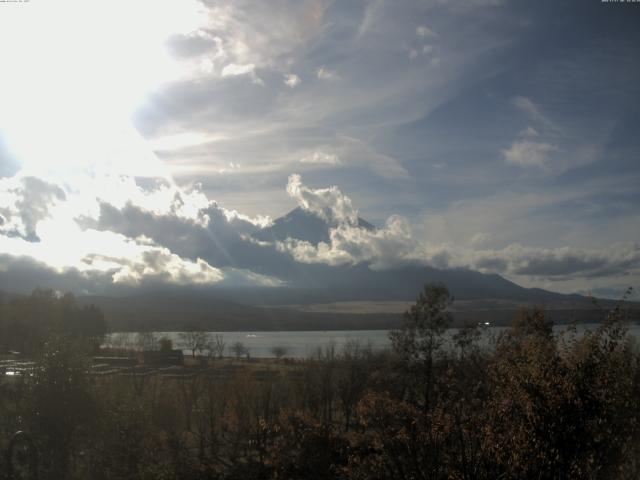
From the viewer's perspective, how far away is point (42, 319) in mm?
88625

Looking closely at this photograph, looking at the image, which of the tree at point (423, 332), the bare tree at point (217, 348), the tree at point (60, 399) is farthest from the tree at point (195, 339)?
the tree at point (60, 399)

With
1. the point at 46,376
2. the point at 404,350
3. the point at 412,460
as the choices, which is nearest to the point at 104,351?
the point at 404,350

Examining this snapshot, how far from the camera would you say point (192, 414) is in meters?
40.8

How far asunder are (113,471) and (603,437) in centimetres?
1734

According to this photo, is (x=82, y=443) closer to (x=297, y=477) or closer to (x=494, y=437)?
(x=297, y=477)

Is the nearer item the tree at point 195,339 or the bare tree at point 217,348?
the bare tree at point 217,348

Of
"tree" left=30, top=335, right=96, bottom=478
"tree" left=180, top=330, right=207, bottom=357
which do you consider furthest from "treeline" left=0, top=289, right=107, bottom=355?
"tree" left=30, top=335, right=96, bottom=478

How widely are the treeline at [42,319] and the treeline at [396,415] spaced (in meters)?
42.0

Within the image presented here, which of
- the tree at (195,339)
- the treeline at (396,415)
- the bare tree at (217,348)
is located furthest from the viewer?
the tree at (195,339)

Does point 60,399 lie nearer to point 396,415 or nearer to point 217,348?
point 396,415

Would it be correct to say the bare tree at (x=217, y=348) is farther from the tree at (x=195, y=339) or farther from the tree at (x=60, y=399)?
the tree at (x=60, y=399)

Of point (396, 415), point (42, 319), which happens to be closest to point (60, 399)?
point (396, 415)

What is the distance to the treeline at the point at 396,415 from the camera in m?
9.95

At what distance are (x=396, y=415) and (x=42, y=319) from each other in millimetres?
86081
